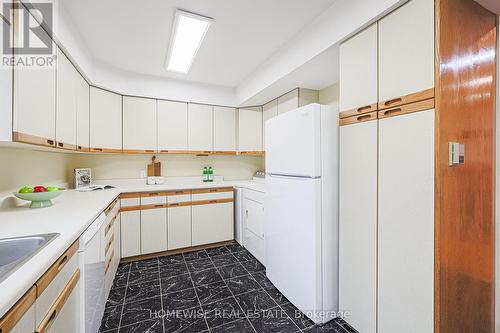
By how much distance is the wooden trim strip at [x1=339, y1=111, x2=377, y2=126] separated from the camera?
145cm

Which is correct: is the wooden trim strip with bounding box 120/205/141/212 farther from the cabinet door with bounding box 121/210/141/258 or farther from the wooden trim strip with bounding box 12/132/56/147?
the wooden trim strip with bounding box 12/132/56/147

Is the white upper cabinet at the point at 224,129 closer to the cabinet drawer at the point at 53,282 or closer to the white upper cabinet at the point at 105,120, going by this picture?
the white upper cabinet at the point at 105,120

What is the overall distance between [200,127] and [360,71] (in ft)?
7.88

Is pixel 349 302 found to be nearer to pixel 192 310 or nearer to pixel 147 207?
pixel 192 310

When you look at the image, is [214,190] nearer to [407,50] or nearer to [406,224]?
[406,224]

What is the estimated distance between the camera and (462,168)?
49.8 inches

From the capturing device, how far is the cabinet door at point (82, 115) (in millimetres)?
2281

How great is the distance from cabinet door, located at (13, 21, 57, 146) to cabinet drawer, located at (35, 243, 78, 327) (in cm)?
76

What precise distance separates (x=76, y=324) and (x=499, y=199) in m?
2.63

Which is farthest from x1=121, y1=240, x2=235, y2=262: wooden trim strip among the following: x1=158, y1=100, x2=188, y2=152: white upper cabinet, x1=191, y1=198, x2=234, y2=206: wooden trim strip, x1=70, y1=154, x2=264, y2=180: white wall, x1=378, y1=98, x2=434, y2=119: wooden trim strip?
x1=378, y1=98, x2=434, y2=119: wooden trim strip

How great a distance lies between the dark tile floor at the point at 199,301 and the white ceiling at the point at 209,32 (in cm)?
225

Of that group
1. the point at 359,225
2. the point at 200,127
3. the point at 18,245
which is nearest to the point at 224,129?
the point at 200,127

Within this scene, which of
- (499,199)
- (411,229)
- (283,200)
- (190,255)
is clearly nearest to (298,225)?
(283,200)

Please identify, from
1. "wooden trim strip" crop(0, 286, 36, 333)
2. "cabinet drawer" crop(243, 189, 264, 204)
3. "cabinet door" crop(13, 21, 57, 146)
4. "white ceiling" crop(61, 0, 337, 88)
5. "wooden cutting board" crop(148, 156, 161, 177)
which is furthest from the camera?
"wooden cutting board" crop(148, 156, 161, 177)
